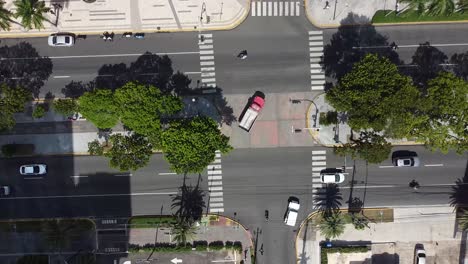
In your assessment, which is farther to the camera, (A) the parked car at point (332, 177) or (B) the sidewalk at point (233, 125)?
(B) the sidewalk at point (233, 125)

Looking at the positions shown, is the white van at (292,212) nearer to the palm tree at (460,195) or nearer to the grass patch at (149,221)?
the grass patch at (149,221)

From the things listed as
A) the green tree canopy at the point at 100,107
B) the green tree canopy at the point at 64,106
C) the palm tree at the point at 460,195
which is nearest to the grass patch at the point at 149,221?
the green tree canopy at the point at 100,107

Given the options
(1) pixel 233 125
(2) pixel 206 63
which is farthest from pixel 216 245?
(2) pixel 206 63

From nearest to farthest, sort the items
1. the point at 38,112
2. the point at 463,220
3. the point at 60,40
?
1. the point at 38,112
2. the point at 463,220
3. the point at 60,40

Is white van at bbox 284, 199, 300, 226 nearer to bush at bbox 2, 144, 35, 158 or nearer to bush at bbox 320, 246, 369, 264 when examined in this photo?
bush at bbox 320, 246, 369, 264

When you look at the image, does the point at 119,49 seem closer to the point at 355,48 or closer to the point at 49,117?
the point at 49,117

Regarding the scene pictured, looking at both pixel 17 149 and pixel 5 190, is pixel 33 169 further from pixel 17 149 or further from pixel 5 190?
pixel 5 190
